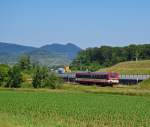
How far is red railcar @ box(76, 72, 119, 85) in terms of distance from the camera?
82688mm

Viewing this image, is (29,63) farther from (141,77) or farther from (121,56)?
(141,77)

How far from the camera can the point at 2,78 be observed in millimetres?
90625

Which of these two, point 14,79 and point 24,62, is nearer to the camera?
point 14,79

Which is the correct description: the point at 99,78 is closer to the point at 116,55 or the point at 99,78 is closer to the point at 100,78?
the point at 100,78

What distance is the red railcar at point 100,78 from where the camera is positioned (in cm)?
8269

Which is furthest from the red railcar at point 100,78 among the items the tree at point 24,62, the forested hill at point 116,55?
the forested hill at point 116,55

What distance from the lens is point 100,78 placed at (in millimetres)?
84438

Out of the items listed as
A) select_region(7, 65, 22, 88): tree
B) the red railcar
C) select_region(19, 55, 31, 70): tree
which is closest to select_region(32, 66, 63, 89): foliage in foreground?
select_region(7, 65, 22, 88): tree

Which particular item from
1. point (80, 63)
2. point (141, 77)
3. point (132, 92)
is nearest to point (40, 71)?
point (141, 77)

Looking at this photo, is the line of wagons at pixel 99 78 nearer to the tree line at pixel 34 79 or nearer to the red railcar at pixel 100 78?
the red railcar at pixel 100 78

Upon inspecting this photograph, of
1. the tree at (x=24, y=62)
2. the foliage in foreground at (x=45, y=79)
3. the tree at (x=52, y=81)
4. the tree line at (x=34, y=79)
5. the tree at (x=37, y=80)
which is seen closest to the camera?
the tree at (x=52, y=81)

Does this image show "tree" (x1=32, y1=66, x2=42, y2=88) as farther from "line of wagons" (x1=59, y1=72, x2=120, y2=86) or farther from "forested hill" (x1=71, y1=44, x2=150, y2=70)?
"forested hill" (x1=71, y1=44, x2=150, y2=70)

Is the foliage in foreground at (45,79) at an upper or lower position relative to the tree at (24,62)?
lower

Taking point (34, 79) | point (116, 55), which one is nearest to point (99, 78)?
point (34, 79)
